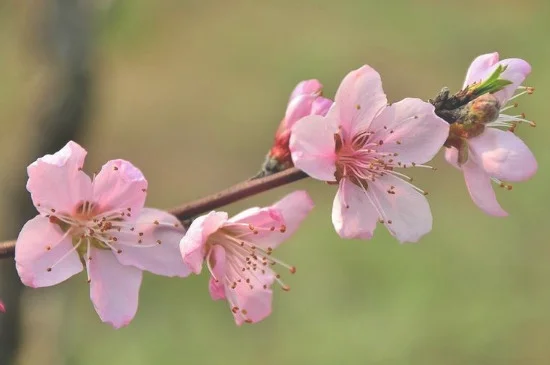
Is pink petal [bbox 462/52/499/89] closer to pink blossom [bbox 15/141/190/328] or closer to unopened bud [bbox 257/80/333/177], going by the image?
unopened bud [bbox 257/80/333/177]

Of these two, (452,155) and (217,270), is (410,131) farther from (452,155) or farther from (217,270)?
(217,270)

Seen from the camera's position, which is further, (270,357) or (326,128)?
(270,357)

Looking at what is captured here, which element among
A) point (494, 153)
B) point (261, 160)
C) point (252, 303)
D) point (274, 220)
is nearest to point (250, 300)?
point (252, 303)

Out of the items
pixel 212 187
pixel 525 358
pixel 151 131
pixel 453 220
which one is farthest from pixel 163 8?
pixel 525 358

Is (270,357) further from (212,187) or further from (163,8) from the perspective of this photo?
(163,8)

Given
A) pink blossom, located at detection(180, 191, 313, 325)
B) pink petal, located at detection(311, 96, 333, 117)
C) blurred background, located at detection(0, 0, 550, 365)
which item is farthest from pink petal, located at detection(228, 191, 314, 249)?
blurred background, located at detection(0, 0, 550, 365)
